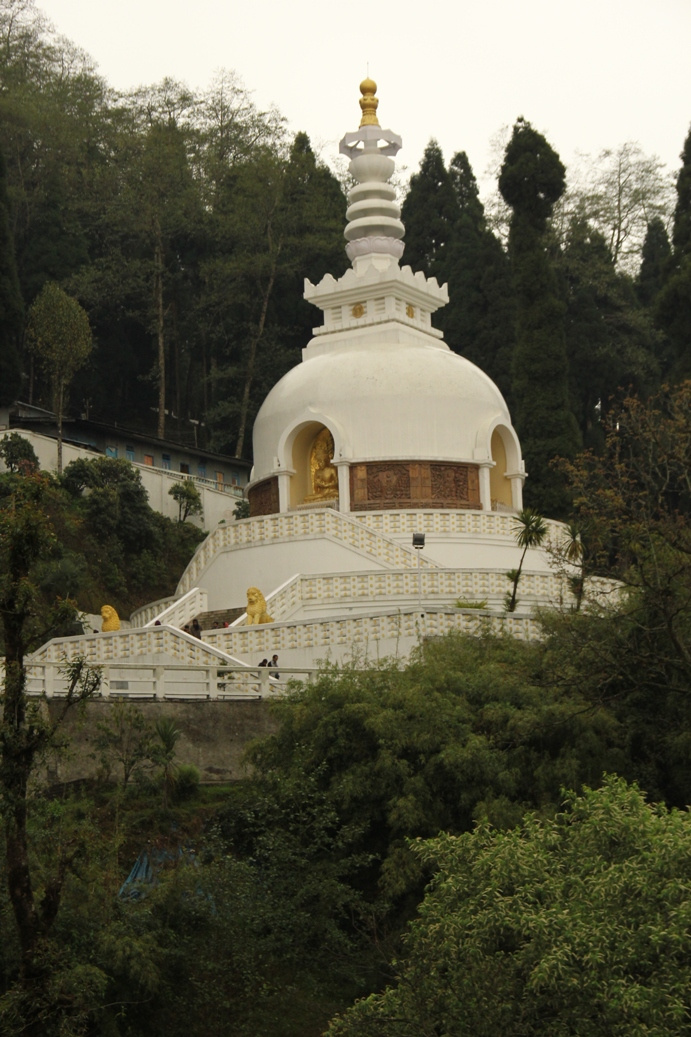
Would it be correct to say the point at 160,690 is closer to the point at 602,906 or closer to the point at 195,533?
the point at 602,906

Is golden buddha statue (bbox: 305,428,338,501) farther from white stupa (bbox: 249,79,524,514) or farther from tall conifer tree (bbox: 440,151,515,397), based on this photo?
tall conifer tree (bbox: 440,151,515,397)

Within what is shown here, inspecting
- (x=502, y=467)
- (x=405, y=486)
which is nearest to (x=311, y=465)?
(x=405, y=486)

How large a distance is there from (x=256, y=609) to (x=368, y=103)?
19.2 meters

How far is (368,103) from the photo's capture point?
46094 millimetres

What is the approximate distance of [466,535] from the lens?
1454 inches

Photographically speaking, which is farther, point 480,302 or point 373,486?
point 480,302

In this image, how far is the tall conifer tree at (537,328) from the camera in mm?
48312

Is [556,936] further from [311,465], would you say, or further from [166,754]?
[311,465]

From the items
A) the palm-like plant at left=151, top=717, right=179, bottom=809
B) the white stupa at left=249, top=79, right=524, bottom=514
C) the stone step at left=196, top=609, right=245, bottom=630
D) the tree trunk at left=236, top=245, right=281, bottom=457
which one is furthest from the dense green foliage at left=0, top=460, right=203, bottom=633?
the palm-like plant at left=151, top=717, right=179, bottom=809

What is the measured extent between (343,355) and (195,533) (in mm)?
7705

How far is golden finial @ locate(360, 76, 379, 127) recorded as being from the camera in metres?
45.8

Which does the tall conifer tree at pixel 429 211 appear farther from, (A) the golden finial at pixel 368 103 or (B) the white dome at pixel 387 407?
(B) the white dome at pixel 387 407

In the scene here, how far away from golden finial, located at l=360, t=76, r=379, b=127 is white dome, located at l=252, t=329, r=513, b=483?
733 cm

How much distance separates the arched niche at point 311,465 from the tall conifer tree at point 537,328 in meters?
8.67
